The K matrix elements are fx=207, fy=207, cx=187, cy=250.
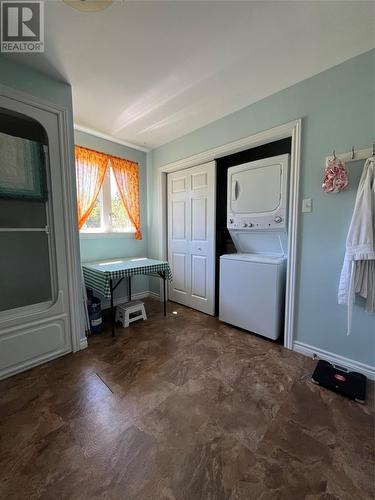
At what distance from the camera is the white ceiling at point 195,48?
4.24ft

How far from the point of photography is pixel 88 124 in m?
2.70

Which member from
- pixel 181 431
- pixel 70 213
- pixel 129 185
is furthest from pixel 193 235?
pixel 181 431

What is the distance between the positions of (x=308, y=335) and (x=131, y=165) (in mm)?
3273

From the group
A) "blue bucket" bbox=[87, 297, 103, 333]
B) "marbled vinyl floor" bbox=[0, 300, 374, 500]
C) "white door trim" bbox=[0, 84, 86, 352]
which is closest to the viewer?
"marbled vinyl floor" bbox=[0, 300, 374, 500]

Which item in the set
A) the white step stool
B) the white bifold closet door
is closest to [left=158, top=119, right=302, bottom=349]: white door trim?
the white bifold closet door

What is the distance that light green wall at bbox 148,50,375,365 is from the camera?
1.64m

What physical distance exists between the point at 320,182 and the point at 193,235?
1.68 meters

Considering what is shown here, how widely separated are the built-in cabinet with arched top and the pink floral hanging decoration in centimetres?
233

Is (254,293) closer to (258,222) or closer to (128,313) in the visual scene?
(258,222)

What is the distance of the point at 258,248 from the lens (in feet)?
8.75

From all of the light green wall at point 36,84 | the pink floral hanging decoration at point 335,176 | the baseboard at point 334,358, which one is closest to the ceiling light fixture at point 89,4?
the light green wall at point 36,84

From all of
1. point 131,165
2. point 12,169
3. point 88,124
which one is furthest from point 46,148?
point 131,165

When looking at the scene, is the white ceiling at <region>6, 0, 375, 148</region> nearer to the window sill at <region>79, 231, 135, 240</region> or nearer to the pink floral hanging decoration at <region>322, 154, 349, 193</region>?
the pink floral hanging decoration at <region>322, 154, 349, 193</region>

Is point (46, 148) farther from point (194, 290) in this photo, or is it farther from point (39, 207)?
point (194, 290)
